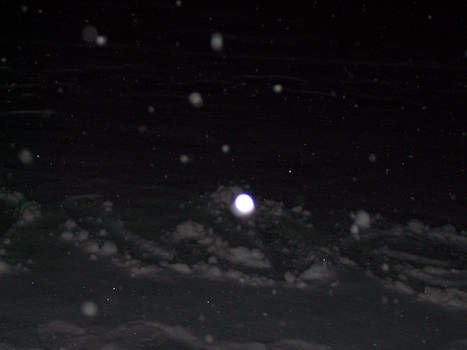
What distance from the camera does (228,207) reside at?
352cm

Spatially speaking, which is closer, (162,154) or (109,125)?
(162,154)

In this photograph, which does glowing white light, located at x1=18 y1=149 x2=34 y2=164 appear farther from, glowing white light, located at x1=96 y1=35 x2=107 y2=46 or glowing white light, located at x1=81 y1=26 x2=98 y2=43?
glowing white light, located at x1=81 y1=26 x2=98 y2=43

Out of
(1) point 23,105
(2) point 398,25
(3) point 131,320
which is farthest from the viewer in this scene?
(2) point 398,25

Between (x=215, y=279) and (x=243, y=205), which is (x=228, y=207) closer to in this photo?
(x=243, y=205)

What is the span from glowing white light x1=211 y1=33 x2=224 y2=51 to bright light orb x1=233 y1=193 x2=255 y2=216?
6.96 meters

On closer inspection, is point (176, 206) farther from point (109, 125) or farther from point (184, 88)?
point (184, 88)

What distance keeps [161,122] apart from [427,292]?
11.7 feet

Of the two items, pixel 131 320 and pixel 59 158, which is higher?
pixel 59 158

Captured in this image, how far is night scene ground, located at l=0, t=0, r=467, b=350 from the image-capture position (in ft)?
7.59

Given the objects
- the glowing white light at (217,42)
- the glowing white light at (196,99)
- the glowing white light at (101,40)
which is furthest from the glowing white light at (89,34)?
the glowing white light at (196,99)

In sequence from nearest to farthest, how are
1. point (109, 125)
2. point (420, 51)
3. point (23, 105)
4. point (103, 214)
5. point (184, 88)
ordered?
point (103, 214) → point (109, 125) → point (23, 105) → point (184, 88) → point (420, 51)

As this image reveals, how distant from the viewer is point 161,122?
219 inches

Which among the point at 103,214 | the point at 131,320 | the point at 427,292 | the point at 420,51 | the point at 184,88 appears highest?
the point at 420,51

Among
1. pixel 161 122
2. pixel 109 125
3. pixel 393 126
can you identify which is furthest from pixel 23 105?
pixel 393 126
